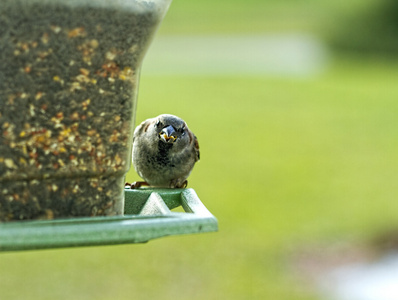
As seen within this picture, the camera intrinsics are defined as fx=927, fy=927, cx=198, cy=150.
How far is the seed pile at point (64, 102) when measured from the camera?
2.97 m

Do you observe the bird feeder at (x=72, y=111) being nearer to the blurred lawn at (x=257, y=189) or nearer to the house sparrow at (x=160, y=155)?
the house sparrow at (x=160, y=155)

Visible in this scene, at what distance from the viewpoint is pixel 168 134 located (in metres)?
4.93

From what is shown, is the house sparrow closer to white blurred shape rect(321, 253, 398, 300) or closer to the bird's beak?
the bird's beak

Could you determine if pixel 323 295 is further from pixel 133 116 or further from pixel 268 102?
pixel 268 102

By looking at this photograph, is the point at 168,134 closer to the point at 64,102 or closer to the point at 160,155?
the point at 160,155

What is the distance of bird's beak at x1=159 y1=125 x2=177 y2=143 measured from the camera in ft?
16.1

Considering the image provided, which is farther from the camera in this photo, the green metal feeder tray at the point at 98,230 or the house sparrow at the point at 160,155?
the house sparrow at the point at 160,155

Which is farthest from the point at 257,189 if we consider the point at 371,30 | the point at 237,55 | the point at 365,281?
the point at 237,55

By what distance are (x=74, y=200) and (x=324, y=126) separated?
18851 millimetres

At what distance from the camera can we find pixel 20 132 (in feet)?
10.0

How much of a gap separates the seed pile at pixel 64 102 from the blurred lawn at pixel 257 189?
646 cm

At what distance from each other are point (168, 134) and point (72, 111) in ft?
6.04

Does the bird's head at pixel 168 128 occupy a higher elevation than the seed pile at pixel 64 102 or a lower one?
lower

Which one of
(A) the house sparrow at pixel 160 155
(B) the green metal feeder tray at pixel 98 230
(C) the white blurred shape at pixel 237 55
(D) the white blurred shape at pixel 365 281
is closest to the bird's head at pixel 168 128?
(A) the house sparrow at pixel 160 155
